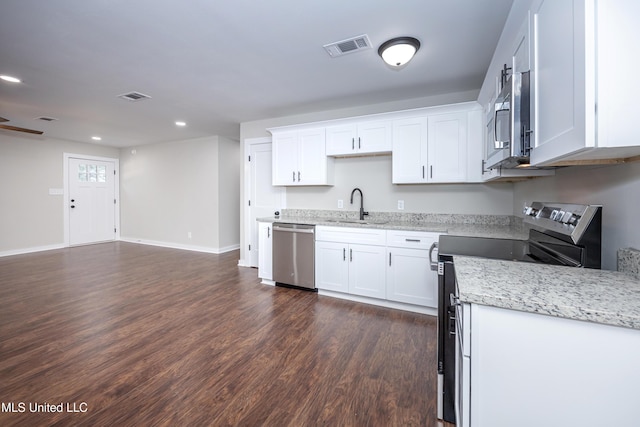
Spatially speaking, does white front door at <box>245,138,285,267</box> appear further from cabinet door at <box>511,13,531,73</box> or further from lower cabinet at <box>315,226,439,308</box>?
cabinet door at <box>511,13,531,73</box>

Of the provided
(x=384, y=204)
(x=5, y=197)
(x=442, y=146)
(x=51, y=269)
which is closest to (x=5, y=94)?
(x=51, y=269)

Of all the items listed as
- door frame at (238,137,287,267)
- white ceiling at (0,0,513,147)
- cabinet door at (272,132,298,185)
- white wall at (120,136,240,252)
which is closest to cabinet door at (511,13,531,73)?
white ceiling at (0,0,513,147)

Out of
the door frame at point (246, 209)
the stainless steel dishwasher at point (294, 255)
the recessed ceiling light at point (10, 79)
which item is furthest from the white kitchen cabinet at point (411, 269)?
the recessed ceiling light at point (10, 79)

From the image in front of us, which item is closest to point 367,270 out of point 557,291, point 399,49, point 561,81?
point 399,49

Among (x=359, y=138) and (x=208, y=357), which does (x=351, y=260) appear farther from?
(x=208, y=357)

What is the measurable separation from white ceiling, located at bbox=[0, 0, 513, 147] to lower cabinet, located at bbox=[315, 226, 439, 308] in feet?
5.41

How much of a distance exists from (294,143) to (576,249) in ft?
10.8

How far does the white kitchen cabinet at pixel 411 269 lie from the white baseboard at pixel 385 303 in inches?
2.9

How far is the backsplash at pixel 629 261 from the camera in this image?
1089mm

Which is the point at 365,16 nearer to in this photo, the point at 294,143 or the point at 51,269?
the point at 294,143

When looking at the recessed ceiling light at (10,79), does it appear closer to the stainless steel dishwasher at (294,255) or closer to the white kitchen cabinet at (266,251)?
the white kitchen cabinet at (266,251)

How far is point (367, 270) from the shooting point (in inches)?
126

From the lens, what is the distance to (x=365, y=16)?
6.53 ft

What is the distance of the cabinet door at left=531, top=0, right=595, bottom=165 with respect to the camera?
0.83 m
